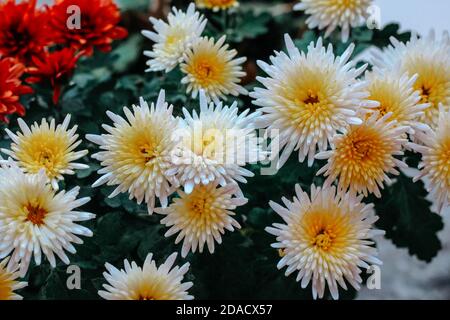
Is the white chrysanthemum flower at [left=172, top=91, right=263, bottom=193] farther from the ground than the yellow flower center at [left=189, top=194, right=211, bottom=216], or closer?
farther from the ground

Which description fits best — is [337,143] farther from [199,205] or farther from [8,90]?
[8,90]

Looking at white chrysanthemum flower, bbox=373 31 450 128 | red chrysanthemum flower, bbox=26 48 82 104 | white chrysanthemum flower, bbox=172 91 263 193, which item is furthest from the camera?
red chrysanthemum flower, bbox=26 48 82 104

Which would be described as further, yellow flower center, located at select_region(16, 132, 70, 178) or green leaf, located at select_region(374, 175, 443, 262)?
green leaf, located at select_region(374, 175, 443, 262)

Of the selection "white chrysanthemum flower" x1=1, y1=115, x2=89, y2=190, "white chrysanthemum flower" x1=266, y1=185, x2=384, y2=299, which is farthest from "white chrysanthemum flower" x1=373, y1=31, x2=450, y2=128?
"white chrysanthemum flower" x1=1, y1=115, x2=89, y2=190

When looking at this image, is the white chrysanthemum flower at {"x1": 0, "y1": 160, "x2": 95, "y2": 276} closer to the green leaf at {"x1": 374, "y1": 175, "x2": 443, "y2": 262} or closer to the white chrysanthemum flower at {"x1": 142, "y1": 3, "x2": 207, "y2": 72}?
the white chrysanthemum flower at {"x1": 142, "y1": 3, "x2": 207, "y2": 72}

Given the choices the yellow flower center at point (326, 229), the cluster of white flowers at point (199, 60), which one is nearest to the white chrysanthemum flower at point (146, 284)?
the yellow flower center at point (326, 229)

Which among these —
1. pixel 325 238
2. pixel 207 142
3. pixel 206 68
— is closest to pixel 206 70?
pixel 206 68

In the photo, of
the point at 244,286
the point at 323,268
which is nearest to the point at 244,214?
the point at 244,286

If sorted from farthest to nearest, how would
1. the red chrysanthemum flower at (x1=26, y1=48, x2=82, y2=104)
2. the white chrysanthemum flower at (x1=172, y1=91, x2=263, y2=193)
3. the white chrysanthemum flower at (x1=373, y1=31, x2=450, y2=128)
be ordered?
the red chrysanthemum flower at (x1=26, y1=48, x2=82, y2=104)
the white chrysanthemum flower at (x1=373, y1=31, x2=450, y2=128)
the white chrysanthemum flower at (x1=172, y1=91, x2=263, y2=193)
